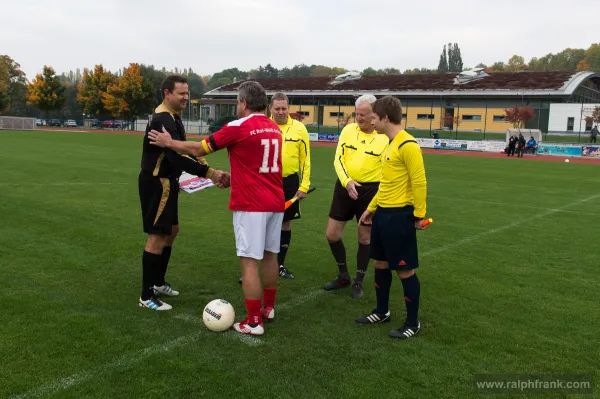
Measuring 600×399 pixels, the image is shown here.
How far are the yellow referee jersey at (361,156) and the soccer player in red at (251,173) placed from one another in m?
1.39

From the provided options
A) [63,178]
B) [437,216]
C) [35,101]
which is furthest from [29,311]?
[35,101]

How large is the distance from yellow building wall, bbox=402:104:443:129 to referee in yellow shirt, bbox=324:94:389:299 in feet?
159

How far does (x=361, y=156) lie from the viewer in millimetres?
5543

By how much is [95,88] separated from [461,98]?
46.0m

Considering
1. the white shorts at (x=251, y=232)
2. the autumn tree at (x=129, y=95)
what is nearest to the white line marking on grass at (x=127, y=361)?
the white shorts at (x=251, y=232)

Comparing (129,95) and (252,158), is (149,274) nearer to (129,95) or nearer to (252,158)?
(252,158)

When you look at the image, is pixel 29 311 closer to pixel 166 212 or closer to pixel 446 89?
pixel 166 212

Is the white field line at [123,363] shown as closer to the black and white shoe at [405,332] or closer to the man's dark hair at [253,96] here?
the black and white shoe at [405,332]

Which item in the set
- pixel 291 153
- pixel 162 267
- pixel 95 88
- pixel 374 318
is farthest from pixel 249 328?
pixel 95 88

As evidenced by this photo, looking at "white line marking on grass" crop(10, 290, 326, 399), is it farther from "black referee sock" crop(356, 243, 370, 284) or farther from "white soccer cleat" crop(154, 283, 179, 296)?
"black referee sock" crop(356, 243, 370, 284)

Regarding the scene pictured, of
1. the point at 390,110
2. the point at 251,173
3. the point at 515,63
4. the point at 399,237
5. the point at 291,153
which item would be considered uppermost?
the point at 515,63

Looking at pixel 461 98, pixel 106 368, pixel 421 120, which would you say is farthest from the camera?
pixel 461 98

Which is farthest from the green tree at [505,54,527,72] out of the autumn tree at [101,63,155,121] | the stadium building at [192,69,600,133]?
the autumn tree at [101,63,155,121]

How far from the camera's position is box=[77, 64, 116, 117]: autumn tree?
208 feet
